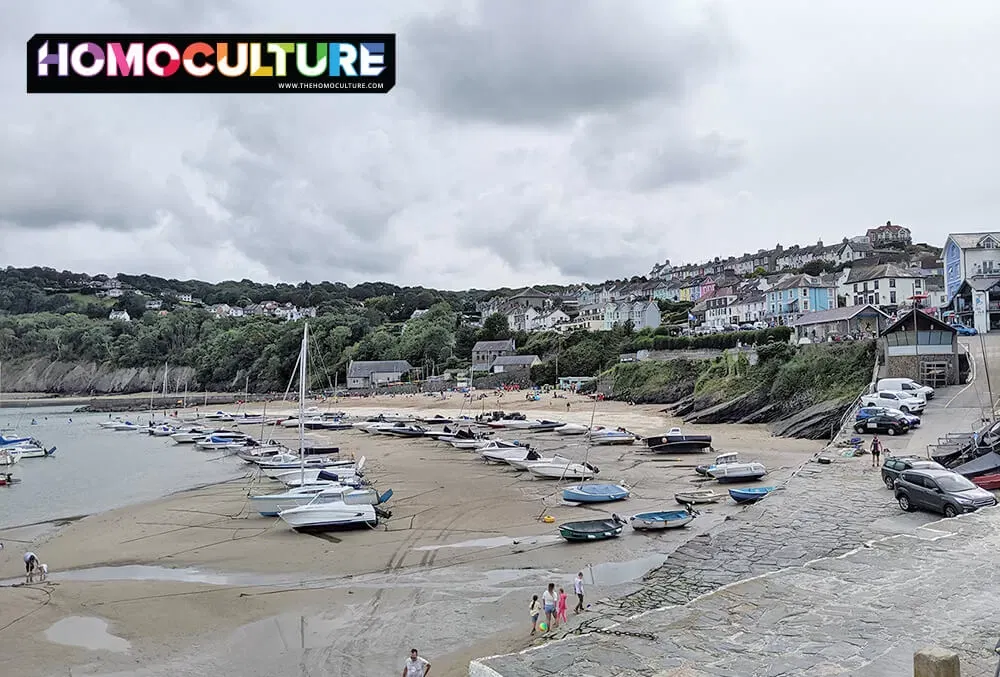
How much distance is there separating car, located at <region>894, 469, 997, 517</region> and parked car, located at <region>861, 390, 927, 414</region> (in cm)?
1604

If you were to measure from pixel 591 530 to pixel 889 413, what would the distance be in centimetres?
1753

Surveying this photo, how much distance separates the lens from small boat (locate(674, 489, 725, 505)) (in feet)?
80.3

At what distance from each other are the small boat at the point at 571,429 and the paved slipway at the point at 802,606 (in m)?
28.4

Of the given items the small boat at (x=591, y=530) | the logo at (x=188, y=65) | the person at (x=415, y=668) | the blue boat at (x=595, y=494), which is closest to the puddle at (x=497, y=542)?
the small boat at (x=591, y=530)

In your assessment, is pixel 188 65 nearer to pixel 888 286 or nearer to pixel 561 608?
pixel 561 608

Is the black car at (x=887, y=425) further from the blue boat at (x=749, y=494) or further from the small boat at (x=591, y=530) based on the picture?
the small boat at (x=591, y=530)

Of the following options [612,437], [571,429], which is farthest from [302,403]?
[571,429]

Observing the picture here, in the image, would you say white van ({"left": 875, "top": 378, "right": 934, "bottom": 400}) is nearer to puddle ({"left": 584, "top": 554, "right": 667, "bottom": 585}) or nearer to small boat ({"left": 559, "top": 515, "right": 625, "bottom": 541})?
small boat ({"left": 559, "top": 515, "right": 625, "bottom": 541})

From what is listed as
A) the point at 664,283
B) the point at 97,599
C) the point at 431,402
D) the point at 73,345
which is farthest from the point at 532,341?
the point at 73,345

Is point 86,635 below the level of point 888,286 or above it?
below

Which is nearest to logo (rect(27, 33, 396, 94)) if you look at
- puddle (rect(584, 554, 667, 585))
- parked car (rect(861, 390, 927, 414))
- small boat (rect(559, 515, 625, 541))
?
puddle (rect(584, 554, 667, 585))

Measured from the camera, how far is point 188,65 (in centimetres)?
1043

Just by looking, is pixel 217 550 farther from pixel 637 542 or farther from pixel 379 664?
pixel 637 542

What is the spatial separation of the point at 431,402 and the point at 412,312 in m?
88.9
